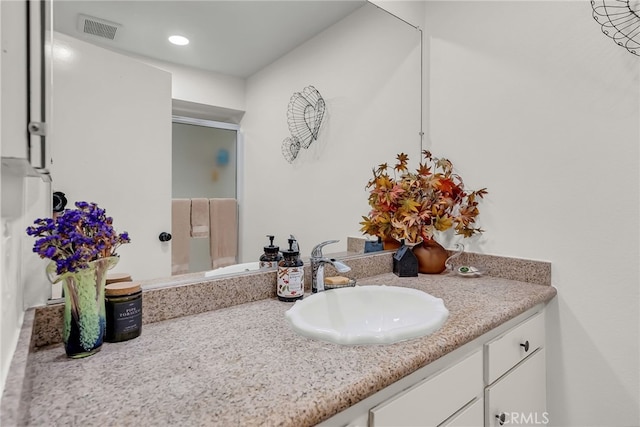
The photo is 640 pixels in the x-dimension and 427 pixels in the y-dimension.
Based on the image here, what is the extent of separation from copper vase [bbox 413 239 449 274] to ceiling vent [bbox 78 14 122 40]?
4.43 ft

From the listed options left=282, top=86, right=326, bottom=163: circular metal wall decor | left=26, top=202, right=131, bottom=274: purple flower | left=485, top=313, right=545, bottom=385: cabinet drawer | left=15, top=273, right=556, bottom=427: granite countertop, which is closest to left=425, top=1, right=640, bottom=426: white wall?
left=485, top=313, right=545, bottom=385: cabinet drawer

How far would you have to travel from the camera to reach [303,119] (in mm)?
1408

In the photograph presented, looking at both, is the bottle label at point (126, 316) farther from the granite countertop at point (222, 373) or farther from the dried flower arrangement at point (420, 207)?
the dried flower arrangement at point (420, 207)

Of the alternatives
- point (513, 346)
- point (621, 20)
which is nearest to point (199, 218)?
point (513, 346)

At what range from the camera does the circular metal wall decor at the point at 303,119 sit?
1358mm

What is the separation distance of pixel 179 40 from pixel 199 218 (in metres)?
0.54

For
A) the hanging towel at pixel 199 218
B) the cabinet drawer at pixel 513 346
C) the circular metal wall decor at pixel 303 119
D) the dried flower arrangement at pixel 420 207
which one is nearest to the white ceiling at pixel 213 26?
the circular metal wall decor at pixel 303 119

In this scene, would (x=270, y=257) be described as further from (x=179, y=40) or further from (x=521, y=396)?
(x=521, y=396)

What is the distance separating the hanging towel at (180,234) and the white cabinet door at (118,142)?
0.02 meters

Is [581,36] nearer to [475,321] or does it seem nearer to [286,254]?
[475,321]

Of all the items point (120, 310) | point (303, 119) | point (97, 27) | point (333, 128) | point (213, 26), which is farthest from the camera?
point (333, 128)

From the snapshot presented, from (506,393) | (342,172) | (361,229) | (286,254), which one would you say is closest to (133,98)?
(286,254)

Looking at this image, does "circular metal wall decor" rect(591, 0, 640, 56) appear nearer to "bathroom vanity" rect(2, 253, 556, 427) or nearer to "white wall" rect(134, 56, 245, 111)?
"bathroom vanity" rect(2, 253, 556, 427)

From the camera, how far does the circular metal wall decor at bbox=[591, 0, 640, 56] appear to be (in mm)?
1097
